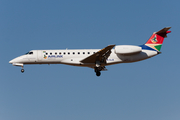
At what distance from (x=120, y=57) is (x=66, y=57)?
6.01 meters

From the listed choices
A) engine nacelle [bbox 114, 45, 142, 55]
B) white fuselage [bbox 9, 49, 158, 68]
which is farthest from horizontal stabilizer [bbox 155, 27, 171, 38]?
engine nacelle [bbox 114, 45, 142, 55]

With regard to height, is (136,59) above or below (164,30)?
below

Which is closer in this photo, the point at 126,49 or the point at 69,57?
the point at 126,49

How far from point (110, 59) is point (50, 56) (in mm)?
6737

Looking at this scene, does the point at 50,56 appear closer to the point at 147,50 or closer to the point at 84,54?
the point at 84,54

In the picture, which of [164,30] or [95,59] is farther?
[164,30]

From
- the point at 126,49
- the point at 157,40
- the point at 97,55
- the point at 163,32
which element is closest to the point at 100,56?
the point at 97,55

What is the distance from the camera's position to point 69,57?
97.8 feet

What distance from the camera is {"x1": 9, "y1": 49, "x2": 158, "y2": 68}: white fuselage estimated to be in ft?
97.0

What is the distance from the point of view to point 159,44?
30969mm

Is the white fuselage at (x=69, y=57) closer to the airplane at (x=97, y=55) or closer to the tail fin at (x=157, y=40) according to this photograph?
the airplane at (x=97, y=55)

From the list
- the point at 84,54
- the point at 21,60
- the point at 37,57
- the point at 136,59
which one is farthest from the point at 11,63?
the point at 136,59

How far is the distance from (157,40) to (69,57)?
1041cm

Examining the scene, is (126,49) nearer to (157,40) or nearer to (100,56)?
(100,56)
